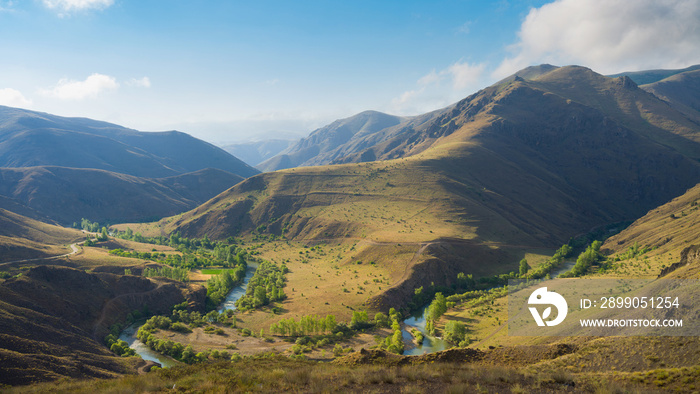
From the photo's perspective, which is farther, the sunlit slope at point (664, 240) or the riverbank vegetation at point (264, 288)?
the riverbank vegetation at point (264, 288)

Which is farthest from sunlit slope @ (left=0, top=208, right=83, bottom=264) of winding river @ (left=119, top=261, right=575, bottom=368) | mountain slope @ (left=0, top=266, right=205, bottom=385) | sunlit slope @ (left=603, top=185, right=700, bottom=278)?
→ sunlit slope @ (left=603, top=185, right=700, bottom=278)

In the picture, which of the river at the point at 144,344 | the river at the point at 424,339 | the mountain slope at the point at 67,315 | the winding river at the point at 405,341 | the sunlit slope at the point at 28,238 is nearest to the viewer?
the mountain slope at the point at 67,315

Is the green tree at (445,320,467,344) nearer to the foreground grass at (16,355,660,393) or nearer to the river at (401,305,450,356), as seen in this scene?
the river at (401,305,450,356)

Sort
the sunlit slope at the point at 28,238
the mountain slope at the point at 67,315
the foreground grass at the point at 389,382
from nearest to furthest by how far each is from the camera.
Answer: the foreground grass at the point at 389,382, the mountain slope at the point at 67,315, the sunlit slope at the point at 28,238

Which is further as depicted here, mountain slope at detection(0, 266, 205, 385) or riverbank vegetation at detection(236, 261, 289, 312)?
riverbank vegetation at detection(236, 261, 289, 312)

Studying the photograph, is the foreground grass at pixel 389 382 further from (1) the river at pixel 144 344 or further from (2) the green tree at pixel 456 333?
(2) the green tree at pixel 456 333

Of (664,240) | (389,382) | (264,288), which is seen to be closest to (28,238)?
(264,288)

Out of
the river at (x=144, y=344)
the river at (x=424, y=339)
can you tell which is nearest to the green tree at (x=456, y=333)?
the river at (x=424, y=339)

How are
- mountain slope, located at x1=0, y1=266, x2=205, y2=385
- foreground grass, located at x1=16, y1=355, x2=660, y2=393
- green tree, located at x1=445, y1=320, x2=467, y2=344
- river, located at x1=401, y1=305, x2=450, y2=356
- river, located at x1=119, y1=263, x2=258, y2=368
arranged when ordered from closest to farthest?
1. foreground grass, located at x1=16, y1=355, x2=660, y2=393
2. mountain slope, located at x1=0, y1=266, x2=205, y2=385
3. river, located at x1=119, y1=263, x2=258, y2=368
4. river, located at x1=401, y1=305, x2=450, y2=356
5. green tree, located at x1=445, y1=320, x2=467, y2=344

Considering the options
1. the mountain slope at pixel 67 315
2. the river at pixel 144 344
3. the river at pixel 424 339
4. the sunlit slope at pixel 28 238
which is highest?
the sunlit slope at pixel 28 238

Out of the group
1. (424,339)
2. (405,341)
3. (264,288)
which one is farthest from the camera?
(264,288)

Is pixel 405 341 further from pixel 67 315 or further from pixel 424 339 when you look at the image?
pixel 67 315

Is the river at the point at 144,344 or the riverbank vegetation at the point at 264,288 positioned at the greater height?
the riverbank vegetation at the point at 264,288
